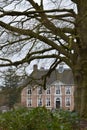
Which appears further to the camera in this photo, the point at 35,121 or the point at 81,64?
the point at 81,64

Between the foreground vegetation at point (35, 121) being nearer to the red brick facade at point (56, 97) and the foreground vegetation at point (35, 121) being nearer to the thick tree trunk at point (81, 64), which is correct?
the thick tree trunk at point (81, 64)

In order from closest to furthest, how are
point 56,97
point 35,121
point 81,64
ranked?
point 35,121
point 81,64
point 56,97

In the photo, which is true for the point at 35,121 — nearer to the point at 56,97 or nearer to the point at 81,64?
the point at 81,64

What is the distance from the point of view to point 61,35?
17562 millimetres

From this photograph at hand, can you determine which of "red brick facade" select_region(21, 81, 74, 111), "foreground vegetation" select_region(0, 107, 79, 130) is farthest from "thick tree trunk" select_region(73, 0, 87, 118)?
"red brick facade" select_region(21, 81, 74, 111)

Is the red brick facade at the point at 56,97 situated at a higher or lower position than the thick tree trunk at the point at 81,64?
lower

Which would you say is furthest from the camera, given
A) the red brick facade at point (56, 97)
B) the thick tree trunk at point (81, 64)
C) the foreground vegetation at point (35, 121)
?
the red brick facade at point (56, 97)

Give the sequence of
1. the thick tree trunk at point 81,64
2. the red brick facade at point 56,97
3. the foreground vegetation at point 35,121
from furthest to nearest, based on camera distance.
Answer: the red brick facade at point 56,97, the thick tree trunk at point 81,64, the foreground vegetation at point 35,121

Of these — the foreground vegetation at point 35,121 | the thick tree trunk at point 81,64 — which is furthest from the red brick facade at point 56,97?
the foreground vegetation at point 35,121

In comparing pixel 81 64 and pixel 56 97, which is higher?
pixel 81 64

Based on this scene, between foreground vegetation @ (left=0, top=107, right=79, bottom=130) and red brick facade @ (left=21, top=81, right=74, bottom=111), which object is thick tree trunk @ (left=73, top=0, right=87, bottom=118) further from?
red brick facade @ (left=21, top=81, right=74, bottom=111)

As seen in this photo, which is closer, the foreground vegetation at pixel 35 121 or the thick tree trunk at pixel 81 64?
the foreground vegetation at pixel 35 121

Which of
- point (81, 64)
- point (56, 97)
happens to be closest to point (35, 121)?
point (81, 64)

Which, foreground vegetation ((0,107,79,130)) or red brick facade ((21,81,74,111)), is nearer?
foreground vegetation ((0,107,79,130))
